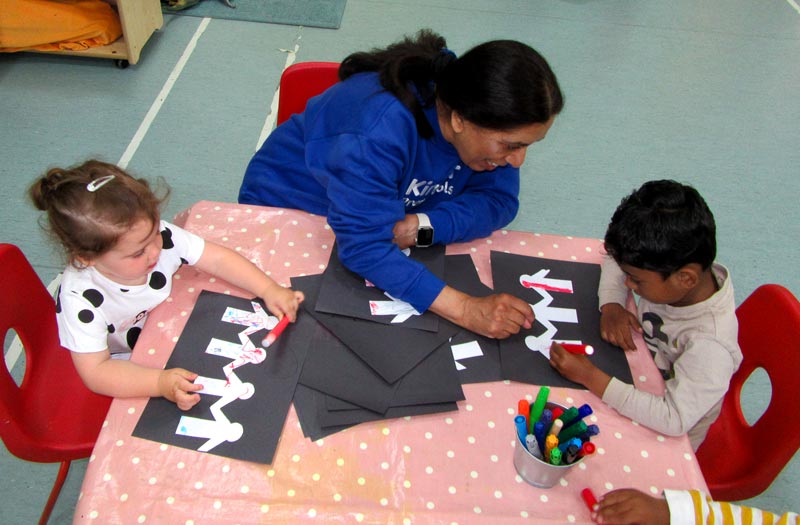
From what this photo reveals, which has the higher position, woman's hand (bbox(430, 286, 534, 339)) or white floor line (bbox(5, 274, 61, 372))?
woman's hand (bbox(430, 286, 534, 339))

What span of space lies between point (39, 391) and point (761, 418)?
1.54 meters

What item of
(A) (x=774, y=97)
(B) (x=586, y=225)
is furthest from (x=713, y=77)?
(B) (x=586, y=225)

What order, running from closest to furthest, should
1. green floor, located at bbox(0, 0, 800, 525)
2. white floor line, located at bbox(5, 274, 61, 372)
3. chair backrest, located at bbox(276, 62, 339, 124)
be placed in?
chair backrest, located at bbox(276, 62, 339, 124) → white floor line, located at bbox(5, 274, 61, 372) → green floor, located at bbox(0, 0, 800, 525)

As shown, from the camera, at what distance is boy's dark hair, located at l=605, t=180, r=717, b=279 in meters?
1.15

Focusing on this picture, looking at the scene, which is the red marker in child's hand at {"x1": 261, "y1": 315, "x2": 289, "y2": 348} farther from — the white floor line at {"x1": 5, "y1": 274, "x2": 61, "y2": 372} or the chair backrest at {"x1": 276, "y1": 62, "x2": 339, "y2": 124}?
the white floor line at {"x1": 5, "y1": 274, "x2": 61, "y2": 372}

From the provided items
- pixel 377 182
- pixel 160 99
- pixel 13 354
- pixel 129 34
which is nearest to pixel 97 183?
pixel 377 182

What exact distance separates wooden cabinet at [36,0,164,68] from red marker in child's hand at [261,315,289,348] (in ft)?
7.93

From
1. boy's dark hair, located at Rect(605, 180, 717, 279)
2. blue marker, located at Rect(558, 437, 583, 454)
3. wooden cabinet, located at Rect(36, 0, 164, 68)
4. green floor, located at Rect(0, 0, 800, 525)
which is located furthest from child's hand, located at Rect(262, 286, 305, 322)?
wooden cabinet, located at Rect(36, 0, 164, 68)

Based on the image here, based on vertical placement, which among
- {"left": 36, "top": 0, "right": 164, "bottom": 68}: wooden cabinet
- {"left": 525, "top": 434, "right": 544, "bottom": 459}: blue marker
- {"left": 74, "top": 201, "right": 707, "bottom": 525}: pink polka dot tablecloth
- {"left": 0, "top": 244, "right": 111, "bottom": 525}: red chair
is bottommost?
{"left": 36, "top": 0, "right": 164, "bottom": 68}: wooden cabinet

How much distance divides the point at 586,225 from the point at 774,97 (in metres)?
1.79

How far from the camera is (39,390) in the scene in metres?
1.26

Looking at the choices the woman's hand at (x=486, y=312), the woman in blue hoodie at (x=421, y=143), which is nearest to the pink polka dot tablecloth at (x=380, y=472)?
the woman's hand at (x=486, y=312)

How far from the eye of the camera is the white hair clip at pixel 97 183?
1046 mm

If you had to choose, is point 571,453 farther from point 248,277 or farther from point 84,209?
point 84,209
